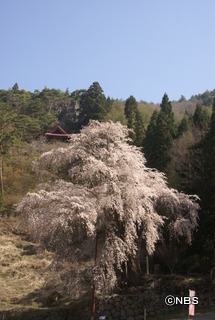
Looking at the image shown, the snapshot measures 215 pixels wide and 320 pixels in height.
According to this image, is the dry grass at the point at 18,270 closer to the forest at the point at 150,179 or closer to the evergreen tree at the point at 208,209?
the forest at the point at 150,179

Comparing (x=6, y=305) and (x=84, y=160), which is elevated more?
(x=84, y=160)

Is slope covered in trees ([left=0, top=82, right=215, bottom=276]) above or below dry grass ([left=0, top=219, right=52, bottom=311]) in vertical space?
above

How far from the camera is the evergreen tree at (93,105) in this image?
166ft

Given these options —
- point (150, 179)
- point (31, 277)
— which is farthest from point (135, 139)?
point (150, 179)

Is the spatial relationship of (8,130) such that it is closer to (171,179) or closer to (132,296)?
(171,179)

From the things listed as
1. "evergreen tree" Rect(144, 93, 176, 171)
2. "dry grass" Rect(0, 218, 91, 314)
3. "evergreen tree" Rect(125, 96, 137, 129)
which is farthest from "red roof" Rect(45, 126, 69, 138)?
"dry grass" Rect(0, 218, 91, 314)

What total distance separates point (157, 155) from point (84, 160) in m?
14.7

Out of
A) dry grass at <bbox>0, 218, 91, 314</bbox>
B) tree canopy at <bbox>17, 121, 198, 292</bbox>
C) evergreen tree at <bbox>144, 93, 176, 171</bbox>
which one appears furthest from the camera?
evergreen tree at <bbox>144, 93, 176, 171</bbox>

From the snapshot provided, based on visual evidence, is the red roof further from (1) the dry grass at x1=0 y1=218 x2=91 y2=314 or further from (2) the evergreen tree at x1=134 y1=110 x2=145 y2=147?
(1) the dry grass at x1=0 y1=218 x2=91 y2=314

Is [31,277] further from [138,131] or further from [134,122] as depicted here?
[134,122]

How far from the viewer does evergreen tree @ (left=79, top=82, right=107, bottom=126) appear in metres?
50.6

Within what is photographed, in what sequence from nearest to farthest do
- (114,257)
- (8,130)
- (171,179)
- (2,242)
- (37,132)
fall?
(114,257) → (171,179) → (2,242) → (8,130) → (37,132)

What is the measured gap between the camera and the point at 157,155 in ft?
95.0

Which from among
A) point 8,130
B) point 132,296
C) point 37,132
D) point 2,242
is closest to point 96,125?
point 132,296
